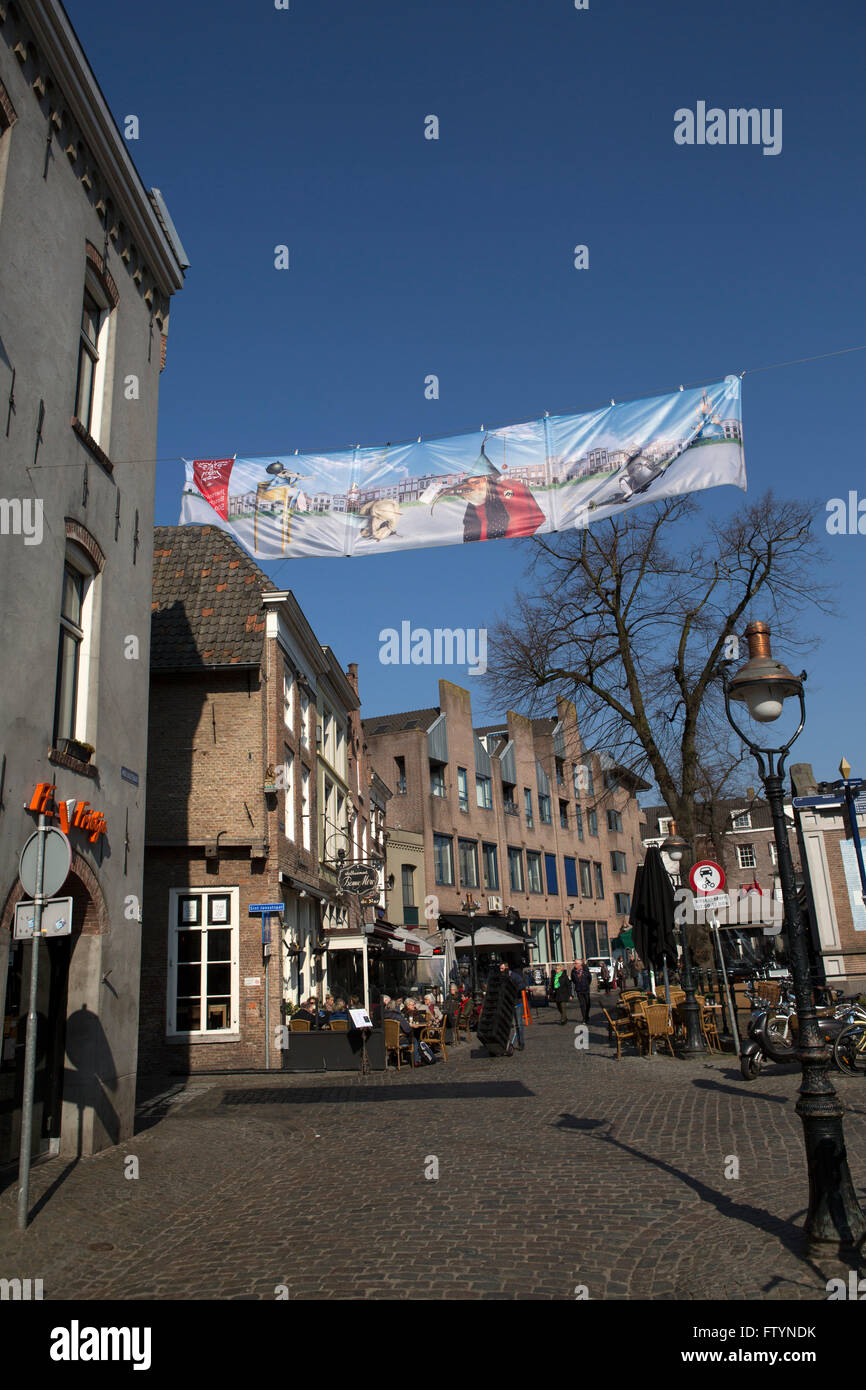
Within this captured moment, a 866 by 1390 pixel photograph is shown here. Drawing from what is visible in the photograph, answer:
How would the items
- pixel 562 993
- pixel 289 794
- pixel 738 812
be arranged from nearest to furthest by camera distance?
1. pixel 289 794
2. pixel 562 993
3. pixel 738 812

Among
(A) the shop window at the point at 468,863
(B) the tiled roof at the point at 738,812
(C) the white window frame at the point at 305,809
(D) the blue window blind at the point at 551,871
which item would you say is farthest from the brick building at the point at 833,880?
(D) the blue window blind at the point at 551,871

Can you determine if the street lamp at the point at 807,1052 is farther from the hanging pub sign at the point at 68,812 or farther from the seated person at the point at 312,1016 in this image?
the seated person at the point at 312,1016

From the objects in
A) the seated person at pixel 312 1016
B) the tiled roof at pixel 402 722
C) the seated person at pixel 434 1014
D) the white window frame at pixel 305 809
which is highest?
the tiled roof at pixel 402 722

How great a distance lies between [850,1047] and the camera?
44.4 feet

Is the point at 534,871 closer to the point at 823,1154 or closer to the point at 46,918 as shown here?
the point at 46,918

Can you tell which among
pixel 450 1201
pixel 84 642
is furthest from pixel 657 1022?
pixel 84 642

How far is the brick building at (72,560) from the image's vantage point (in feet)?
30.8

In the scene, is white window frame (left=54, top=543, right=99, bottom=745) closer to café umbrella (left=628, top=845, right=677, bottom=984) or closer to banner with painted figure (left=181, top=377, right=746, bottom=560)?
banner with painted figure (left=181, top=377, right=746, bottom=560)

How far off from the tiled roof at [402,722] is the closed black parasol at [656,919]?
27507 millimetres

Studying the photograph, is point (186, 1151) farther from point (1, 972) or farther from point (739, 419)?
point (739, 419)

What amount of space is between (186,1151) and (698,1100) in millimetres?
6346

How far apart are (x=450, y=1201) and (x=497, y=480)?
6616 mm

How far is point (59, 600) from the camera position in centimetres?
1012
